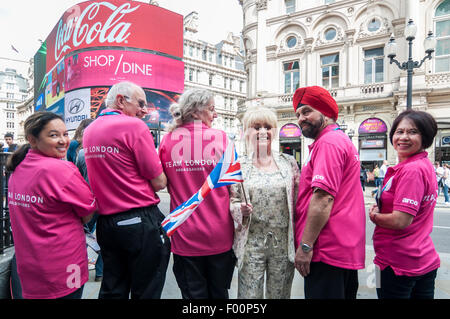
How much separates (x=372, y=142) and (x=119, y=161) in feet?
64.7

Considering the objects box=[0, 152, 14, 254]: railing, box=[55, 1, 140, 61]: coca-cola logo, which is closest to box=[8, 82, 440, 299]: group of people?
box=[0, 152, 14, 254]: railing

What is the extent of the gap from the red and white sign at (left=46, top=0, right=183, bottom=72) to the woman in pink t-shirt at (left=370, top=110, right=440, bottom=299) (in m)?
24.5

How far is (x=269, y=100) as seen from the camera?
2184 centimetres

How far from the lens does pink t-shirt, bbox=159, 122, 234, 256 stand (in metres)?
2.02

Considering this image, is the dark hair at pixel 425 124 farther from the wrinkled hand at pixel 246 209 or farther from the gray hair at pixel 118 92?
the gray hair at pixel 118 92

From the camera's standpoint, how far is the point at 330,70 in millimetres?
20031

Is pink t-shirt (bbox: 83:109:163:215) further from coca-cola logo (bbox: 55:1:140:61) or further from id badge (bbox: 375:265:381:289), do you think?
coca-cola logo (bbox: 55:1:140:61)

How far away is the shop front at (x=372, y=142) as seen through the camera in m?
18.2

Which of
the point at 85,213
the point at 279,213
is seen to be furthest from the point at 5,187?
the point at 279,213

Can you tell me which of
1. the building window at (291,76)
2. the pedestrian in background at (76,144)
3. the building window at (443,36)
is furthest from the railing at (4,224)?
the building window at (443,36)

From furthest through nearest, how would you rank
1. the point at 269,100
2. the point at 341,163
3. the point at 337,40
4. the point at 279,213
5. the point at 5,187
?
1. the point at 269,100
2. the point at 337,40
3. the point at 5,187
4. the point at 279,213
5. the point at 341,163

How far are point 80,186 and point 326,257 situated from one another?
5.43 feet
